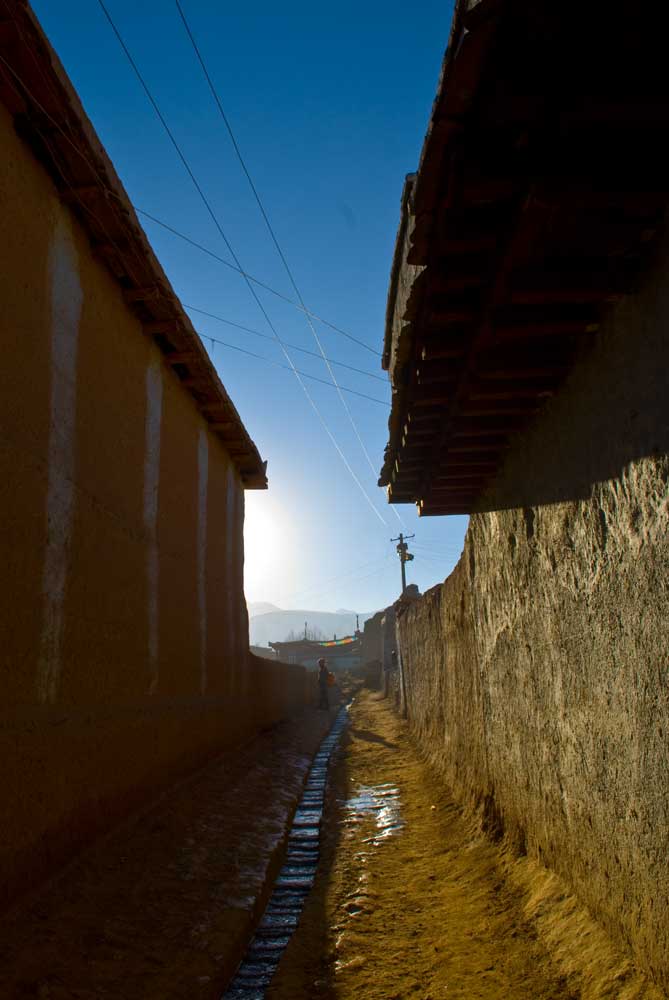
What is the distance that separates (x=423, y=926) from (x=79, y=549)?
3386 millimetres

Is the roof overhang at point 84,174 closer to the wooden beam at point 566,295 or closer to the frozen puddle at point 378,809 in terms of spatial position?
the wooden beam at point 566,295

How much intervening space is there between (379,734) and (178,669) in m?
8.83

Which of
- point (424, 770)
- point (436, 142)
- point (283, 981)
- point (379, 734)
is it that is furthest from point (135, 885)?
point (379, 734)

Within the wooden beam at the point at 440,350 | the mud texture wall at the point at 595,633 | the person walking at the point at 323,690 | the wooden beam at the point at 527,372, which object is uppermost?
the wooden beam at the point at 440,350

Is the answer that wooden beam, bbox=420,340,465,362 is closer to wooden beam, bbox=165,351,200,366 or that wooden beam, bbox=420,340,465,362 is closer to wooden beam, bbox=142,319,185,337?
wooden beam, bbox=142,319,185,337

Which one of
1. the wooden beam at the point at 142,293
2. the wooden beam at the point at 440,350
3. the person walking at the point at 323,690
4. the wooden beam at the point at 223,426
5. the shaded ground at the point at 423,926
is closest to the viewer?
the shaded ground at the point at 423,926

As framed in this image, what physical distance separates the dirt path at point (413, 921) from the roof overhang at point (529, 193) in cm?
320

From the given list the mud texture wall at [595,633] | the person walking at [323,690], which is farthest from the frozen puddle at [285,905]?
the person walking at [323,690]

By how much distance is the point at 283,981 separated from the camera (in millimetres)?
4027

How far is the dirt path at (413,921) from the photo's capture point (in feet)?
12.5

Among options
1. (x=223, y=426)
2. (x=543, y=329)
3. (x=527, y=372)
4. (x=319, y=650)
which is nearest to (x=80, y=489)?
(x=527, y=372)

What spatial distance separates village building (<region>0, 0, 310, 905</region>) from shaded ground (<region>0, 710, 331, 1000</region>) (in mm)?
225

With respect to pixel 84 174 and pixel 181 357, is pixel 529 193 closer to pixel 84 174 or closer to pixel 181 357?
pixel 84 174

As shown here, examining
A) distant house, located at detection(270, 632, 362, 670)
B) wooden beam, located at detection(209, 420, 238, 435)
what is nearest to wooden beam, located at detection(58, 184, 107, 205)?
wooden beam, located at detection(209, 420, 238, 435)
